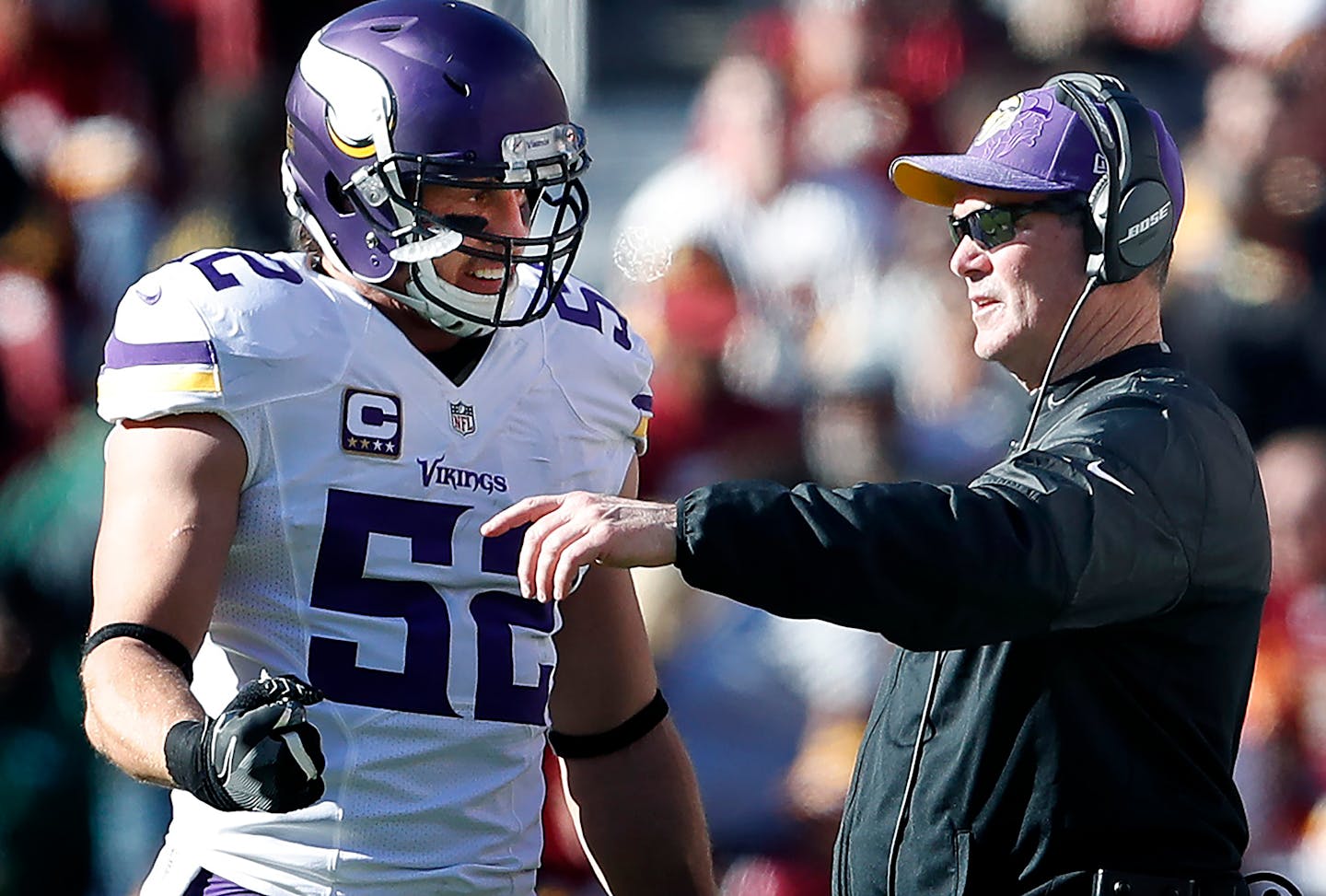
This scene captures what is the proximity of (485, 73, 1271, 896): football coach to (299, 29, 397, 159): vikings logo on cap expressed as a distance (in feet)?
2.25

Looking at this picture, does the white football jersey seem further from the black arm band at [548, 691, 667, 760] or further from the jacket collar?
the jacket collar

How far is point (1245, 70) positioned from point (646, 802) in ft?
9.44

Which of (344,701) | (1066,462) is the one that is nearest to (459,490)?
(344,701)

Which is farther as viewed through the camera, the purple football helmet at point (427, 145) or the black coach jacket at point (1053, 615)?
the purple football helmet at point (427, 145)

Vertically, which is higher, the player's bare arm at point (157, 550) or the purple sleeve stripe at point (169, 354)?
the purple sleeve stripe at point (169, 354)

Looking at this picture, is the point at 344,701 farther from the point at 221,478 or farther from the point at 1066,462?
the point at 1066,462

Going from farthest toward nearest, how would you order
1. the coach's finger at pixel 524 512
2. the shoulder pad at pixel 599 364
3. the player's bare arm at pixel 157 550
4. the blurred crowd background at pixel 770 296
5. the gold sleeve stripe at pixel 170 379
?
1. the blurred crowd background at pixel 770 296
2. the shoulder pad at pixel 599 364
3. the gold sleeve stripe at pixel 170 379
4. the player's bare arm at pixel 157 550
5. the coach's finger at pixel 524 512

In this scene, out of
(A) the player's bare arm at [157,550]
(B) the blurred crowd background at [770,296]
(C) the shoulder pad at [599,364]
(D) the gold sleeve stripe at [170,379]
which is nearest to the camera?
(A) the player's bare arm at [157,550]

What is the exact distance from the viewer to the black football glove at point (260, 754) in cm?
205

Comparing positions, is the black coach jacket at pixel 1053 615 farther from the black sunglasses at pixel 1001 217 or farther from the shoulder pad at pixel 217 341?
the shoulder pad at pixel 217 341

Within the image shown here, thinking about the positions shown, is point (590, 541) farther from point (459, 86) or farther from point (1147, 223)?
point (1147, 223)

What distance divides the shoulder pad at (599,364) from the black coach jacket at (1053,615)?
1.78ft

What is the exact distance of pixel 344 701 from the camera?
8.23 feet

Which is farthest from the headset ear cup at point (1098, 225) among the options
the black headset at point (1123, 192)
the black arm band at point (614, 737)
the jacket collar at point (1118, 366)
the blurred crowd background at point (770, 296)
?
the blurred crowd background at point (770, 296)
